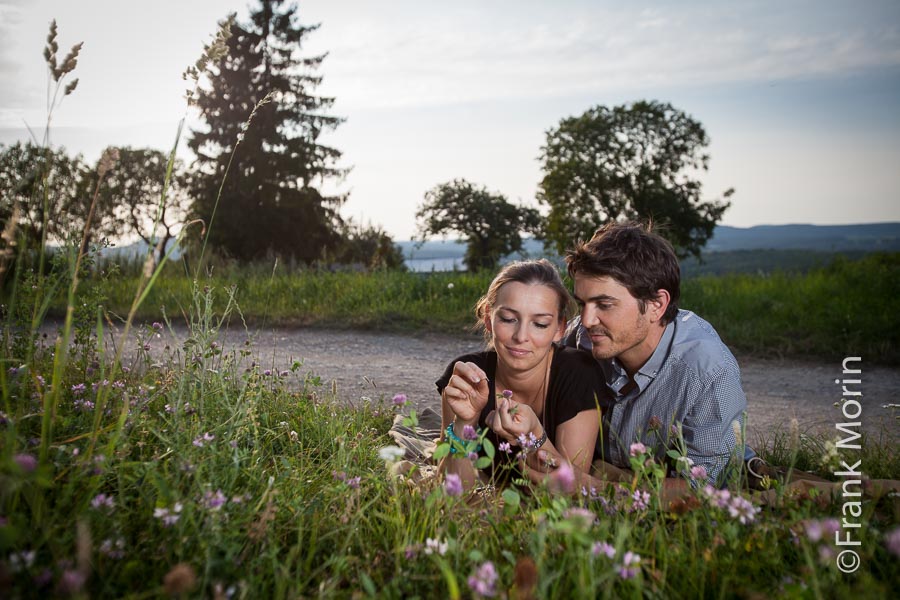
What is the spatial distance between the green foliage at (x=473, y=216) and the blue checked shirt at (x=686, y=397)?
135 feet

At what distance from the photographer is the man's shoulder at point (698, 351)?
3.39 metres

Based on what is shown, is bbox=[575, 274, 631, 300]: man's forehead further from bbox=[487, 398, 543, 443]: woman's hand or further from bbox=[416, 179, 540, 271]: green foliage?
bbox=[416, 179, 540, 271]: green foliage

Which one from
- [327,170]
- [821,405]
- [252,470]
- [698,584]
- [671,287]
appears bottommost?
[821,405]

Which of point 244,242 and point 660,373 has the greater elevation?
point 244,242

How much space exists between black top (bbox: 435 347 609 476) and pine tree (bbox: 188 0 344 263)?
30481 millimetres

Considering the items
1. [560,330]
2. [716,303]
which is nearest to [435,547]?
[560,330]

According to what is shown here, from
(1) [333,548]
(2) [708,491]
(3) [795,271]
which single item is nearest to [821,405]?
(2) [708,491]

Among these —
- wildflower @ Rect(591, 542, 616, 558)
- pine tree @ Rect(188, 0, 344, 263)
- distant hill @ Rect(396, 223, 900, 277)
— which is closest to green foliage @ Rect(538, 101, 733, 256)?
distant hill @ Rect(396, 223, 900, 277)

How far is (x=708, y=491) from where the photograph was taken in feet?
6.53

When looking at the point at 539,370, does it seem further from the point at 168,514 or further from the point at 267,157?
the point at 267,157

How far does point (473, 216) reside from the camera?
45.8m

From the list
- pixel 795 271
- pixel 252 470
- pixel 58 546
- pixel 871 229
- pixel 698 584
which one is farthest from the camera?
pixel 871 229

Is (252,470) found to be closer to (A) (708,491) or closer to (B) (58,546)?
(B) (58,546)

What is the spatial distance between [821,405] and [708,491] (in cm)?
425
